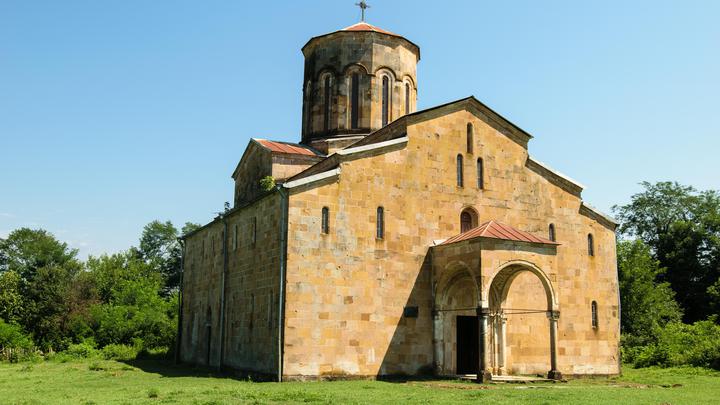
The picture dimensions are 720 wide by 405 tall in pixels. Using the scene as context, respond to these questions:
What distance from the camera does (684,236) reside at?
45.3m

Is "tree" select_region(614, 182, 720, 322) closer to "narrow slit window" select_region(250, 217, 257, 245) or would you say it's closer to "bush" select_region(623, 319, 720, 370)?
"bush" select_region(623, 319, 720, 370)

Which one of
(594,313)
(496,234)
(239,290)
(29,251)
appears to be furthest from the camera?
(29,251)

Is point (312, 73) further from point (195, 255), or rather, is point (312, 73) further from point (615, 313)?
point (615, 313)

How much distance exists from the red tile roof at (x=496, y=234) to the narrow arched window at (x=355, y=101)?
7.83 meters

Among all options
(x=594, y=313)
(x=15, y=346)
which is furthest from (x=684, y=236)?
(x=15, y=346)

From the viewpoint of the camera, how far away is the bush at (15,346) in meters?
33.5

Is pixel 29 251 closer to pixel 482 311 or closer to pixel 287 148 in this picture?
pixel 287 148

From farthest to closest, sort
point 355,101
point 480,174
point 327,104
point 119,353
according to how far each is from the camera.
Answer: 1. point 119,353
2. point 327,104
3. point 355,101
4. point 480,174

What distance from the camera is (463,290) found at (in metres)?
21.0

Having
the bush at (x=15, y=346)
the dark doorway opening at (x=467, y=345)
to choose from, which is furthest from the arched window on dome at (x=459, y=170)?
the bush at (x=15, y=346)

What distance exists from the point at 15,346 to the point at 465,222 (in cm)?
2770

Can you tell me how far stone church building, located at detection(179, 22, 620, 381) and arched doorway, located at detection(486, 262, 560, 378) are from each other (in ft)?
0.16

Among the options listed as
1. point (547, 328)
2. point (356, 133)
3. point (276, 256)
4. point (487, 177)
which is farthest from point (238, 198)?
point (547, 328)

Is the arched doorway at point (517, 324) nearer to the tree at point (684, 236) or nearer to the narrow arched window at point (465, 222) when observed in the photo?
the narrow arched window at point (465, 222)
